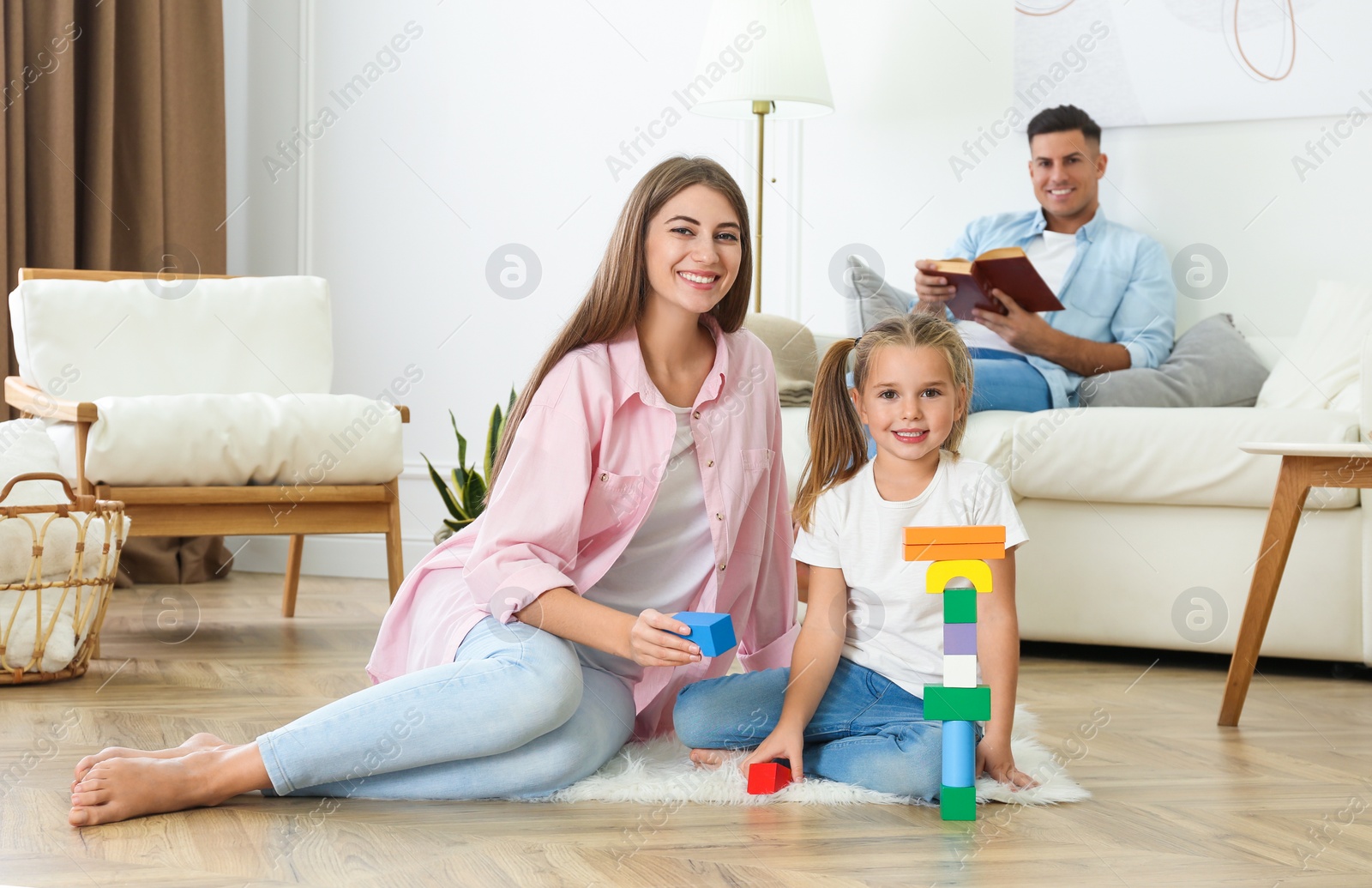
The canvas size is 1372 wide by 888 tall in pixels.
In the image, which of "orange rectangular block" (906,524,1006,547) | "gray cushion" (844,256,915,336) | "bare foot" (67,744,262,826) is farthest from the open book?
"bare foot" (67,744,262,826)

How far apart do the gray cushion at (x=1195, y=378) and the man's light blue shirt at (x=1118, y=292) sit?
0.06 meters

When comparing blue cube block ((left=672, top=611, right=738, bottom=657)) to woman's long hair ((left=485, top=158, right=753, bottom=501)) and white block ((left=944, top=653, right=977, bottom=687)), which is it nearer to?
white block ((left=944, top=653, right=977, bottom=687))

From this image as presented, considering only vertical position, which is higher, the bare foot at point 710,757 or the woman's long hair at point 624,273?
the woman's long hair at point 624,273

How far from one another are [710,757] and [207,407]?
1.52 metres

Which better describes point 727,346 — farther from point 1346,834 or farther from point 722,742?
point 1346,834

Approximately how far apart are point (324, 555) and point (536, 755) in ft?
8.78

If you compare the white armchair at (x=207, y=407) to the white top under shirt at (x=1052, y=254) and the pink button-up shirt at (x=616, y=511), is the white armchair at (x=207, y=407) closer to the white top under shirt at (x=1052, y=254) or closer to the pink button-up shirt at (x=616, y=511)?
the pink button-up shirt at (x=616, y=511)

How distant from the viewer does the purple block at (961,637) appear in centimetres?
136

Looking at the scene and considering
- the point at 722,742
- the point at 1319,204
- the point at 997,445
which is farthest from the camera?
the point at 1319,204

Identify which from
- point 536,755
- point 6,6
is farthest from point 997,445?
point 6,6

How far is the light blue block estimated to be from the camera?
4.51 feet

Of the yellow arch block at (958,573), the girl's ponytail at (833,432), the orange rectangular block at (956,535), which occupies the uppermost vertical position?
the girl's ponytail at (833,432)

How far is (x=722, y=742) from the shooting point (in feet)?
5.16

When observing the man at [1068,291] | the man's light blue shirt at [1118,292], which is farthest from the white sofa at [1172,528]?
the man's light blue shirt at [1118,292]
